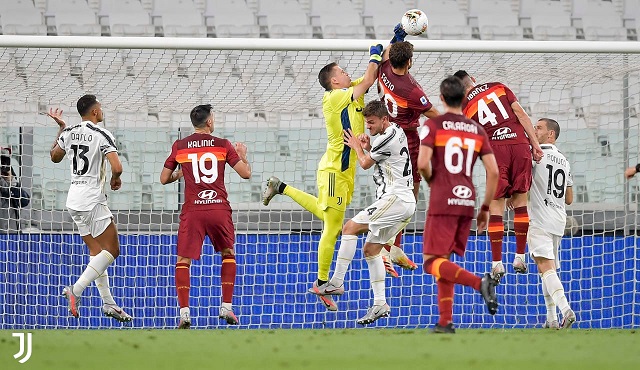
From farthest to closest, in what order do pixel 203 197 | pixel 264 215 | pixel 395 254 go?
pixel 264 215 < pixel 395 254 < pixel 203 197

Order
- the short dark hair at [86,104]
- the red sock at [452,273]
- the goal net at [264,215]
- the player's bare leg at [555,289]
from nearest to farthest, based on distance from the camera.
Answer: the red sock at [452,273] → the player's bare leg at [555,289] → the short dark hair at [86,104] → the goal net at [264,215]

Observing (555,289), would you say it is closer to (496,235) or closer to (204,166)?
(496,235)

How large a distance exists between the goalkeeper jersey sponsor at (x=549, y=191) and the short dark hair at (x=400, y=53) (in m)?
1.73

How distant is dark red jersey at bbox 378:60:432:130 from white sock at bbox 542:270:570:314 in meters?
1.83

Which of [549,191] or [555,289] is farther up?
[549,191]

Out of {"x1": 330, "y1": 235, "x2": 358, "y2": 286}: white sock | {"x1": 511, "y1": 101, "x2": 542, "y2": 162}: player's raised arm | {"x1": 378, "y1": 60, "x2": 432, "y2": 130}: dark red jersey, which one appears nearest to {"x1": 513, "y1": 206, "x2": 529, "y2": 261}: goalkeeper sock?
{"x1": 511, "y1": 101, "x2": 542, "y2": 162}: player's raised arm

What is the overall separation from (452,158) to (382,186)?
200 cm

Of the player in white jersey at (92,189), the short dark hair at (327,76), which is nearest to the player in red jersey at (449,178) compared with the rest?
the short dark hair at (327,76)

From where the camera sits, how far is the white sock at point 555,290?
875 centimetres

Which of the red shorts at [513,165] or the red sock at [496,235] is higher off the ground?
the red shorts at [513,165]

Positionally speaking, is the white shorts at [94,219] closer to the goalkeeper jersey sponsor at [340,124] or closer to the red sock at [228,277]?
the red sock at [228,277]

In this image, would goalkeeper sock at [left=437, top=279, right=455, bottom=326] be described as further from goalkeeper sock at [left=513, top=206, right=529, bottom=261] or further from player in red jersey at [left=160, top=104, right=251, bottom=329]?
player in red jersey at [left=160, top=104, right=251, bottom=329]

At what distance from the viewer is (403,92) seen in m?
8.57

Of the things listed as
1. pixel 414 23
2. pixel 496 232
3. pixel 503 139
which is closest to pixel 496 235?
pixel 496 232
